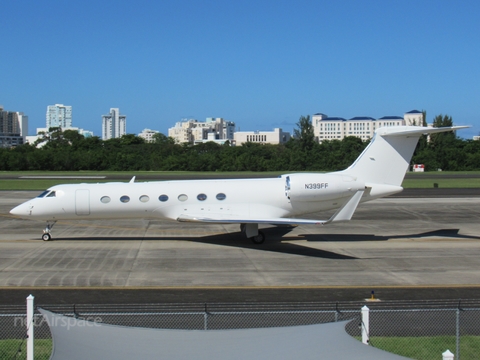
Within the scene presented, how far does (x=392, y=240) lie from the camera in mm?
22312

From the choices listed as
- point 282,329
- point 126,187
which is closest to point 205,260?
point 126,187

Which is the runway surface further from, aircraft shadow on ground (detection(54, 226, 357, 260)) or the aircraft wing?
the aircraft wing

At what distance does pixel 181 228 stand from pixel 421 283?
13.7m

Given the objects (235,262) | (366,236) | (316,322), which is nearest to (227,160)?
(366,236)

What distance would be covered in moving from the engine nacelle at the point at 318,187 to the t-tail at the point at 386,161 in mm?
968

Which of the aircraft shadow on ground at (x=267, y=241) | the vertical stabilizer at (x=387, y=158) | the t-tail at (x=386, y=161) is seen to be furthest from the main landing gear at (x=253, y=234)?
the vertical stabilizer at (x=387, y=158)

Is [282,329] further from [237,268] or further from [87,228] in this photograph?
[87,228]

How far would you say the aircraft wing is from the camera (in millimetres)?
17688

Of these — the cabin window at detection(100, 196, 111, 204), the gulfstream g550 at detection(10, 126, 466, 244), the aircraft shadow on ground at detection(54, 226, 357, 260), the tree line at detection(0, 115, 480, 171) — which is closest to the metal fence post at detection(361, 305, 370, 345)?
the aircraft shadow on ground at detection(54, 226, 357, 260)

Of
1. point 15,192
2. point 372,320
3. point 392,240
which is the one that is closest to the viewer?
point 372,320

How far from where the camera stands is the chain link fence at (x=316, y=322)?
9.29m

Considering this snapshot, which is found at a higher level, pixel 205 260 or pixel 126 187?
pixel 126 187

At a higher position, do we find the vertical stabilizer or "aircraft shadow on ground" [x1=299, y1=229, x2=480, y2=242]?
the vertical stabilizer

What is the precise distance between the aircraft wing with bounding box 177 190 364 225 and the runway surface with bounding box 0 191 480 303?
1114 mm
